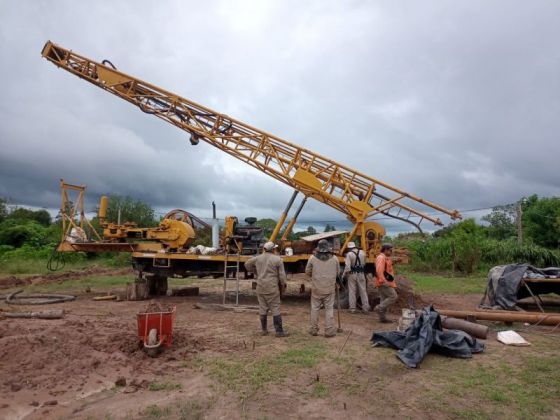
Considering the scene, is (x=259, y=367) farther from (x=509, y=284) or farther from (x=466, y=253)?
(x=466, y=253)

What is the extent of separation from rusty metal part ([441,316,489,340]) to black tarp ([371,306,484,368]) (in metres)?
0.59

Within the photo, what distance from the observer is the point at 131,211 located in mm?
32281

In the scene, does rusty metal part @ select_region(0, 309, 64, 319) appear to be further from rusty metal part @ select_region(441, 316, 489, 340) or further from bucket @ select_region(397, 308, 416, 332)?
rusty metal part @ select_region(441, 316, 489, 340)

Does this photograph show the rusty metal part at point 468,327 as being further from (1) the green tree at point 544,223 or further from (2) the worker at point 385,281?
(1) the green tree at point 544,223

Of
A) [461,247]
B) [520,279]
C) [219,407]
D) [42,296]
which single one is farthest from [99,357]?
[461,247]

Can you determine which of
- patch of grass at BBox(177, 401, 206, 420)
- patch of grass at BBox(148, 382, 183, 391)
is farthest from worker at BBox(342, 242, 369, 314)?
patch of grass at BBox(177, 401, 206, 420)

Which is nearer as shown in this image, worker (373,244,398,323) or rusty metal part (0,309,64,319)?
rusty metal part (0,309,64,319)

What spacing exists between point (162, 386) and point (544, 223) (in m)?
34.4

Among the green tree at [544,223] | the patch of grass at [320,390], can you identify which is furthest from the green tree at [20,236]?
the green tree at [544,223]

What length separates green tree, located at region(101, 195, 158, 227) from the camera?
31.3m

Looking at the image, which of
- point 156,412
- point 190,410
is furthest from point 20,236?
point 190,410

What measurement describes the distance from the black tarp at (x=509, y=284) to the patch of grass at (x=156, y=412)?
8.05 meters

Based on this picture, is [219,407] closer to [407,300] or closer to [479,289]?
[407,300]

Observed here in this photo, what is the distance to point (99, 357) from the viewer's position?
17.7 feet
